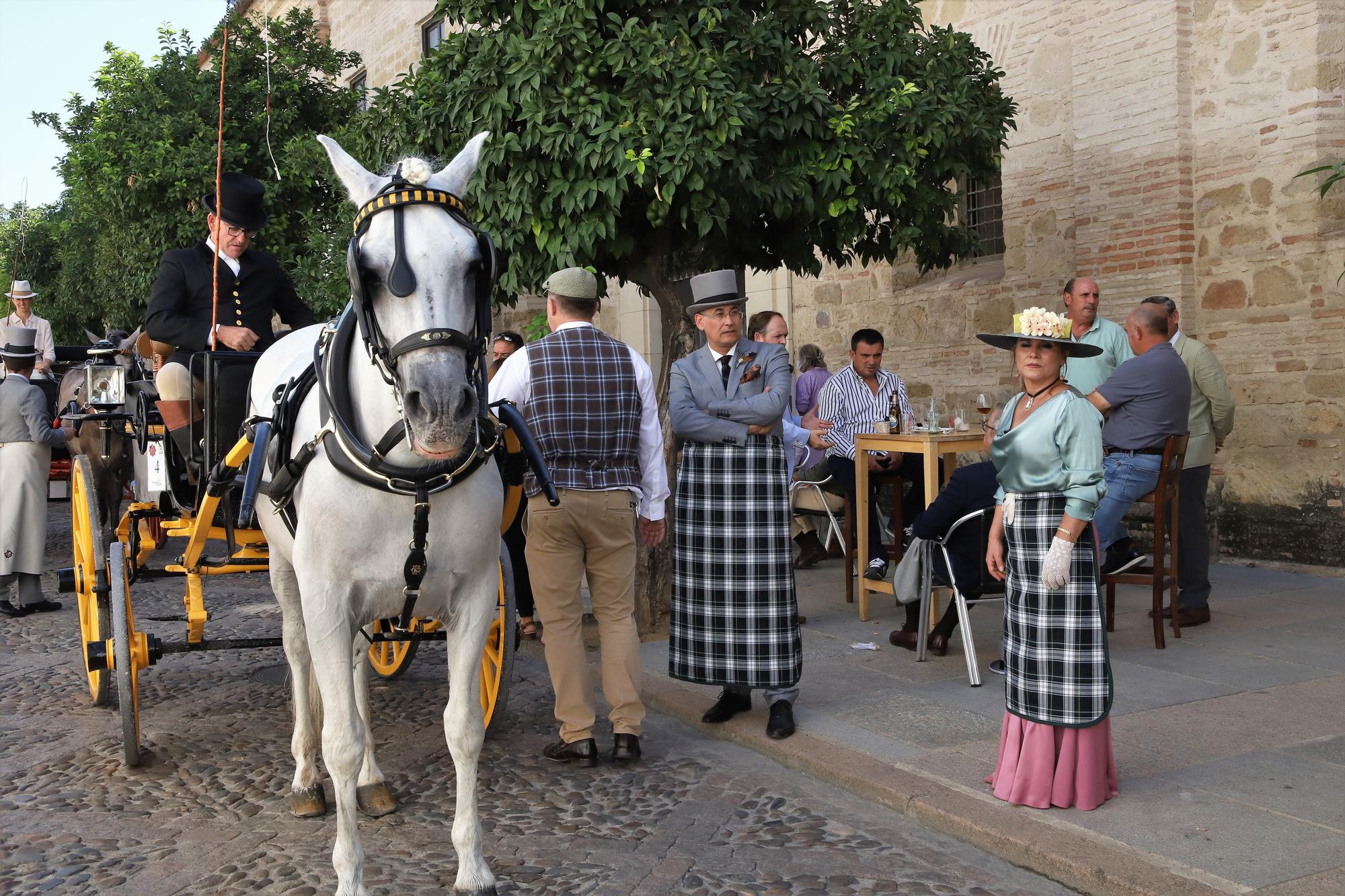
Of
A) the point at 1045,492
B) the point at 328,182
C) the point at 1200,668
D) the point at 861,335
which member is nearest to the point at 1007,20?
the point at 861,335

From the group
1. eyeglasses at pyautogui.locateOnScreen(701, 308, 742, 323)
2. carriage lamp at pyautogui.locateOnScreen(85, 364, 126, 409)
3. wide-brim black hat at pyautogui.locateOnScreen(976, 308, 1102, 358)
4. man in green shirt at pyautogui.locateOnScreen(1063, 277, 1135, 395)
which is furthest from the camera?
man in green shirt at pyautogui.locateOnScreen(1063, 277, 1135, 395)

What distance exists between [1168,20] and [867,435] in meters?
4.64

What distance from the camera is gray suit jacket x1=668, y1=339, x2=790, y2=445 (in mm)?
5426

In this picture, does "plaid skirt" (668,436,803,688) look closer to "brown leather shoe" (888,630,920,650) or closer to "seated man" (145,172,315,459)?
"brown leather shoe" (888,630,920,650)

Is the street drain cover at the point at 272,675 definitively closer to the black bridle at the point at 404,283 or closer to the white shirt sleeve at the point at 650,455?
the white shirt sleeve at the point at 650,455

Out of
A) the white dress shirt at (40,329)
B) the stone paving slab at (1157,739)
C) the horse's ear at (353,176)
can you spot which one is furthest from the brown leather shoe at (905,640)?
the white dress shirt at (40,329)

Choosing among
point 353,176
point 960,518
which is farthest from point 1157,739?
point 353,176

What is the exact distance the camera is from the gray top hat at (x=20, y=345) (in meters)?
9.48

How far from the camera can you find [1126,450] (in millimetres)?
7109

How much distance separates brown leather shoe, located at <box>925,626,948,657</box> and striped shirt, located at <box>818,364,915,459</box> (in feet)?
8.10

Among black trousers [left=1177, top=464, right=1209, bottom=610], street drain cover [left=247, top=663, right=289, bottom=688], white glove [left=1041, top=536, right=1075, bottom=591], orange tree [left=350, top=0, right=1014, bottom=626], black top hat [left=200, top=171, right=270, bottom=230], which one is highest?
orange tree [left=350, top=0, right=1014, bottom=626]

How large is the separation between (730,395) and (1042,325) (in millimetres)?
1546

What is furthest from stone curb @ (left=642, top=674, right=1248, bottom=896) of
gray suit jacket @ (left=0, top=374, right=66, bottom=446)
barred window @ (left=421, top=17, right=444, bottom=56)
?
barred window @ (left=421, top=17, right=444, bottom=56)

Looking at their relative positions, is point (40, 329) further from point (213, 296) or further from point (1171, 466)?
point (1171, 466)
